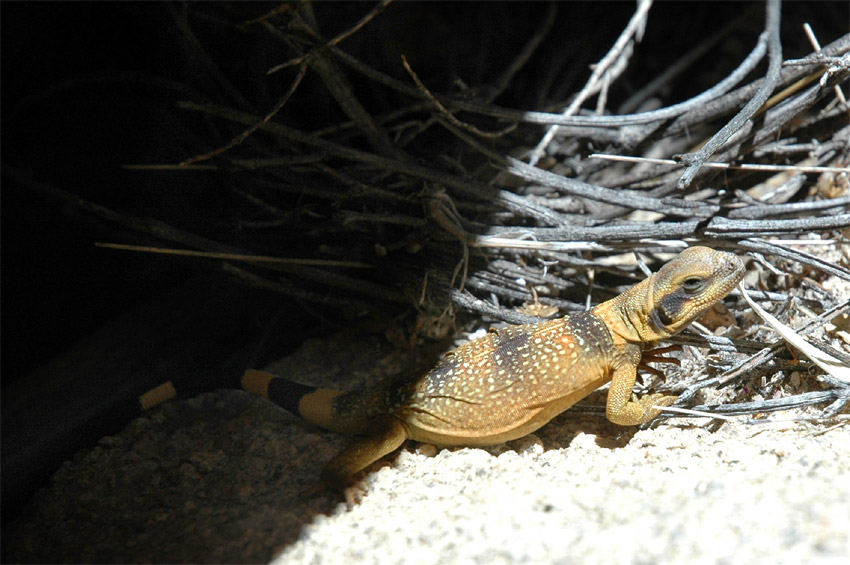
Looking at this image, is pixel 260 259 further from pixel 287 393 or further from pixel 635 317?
pixel 635 317

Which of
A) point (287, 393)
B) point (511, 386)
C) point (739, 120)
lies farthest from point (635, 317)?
point (287, 393)

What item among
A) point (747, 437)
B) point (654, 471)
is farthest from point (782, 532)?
point (747, 437)

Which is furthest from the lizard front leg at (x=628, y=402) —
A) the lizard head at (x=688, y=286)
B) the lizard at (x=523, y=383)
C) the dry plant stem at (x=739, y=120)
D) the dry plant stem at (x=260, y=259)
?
the dry plant stem at (x=260, y=259)

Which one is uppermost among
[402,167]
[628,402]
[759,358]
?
[402,167]

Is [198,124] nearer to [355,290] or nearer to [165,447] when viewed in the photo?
[355,290]

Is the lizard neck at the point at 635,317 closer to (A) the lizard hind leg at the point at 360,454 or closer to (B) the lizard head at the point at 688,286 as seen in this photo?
(B) the lizard head at the point at 688,286

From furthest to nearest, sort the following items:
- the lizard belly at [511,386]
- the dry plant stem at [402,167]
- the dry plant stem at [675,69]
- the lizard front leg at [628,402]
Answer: the dry plant stem at [675,69]
the dry plant stem at [402,167]
the lizard belly at [511,386]
the lizard front leg at [628,402]
